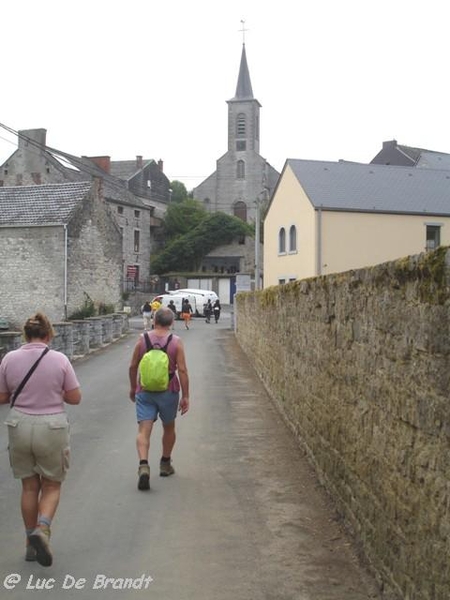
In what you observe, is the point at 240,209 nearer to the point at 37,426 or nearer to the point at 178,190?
the point at 178,190

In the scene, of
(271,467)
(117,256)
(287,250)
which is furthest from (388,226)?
(271,467)

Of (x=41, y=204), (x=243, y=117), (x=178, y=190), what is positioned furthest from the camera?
(x=178, y=190)

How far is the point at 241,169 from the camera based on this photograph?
91.6 m

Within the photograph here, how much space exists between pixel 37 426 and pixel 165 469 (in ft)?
8.91

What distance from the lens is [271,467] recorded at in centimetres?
771

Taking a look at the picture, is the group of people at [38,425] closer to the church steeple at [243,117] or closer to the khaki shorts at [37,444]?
the khaki shorts at [37,444]

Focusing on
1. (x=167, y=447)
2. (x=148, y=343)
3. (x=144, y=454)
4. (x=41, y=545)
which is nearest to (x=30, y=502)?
(x=41, y=545)

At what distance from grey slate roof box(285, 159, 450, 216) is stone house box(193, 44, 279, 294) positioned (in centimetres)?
4238

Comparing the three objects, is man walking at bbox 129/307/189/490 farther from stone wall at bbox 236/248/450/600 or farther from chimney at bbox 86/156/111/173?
chimney at bbox 86/156/111/173

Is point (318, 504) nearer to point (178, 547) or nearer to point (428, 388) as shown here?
point (178, 547)

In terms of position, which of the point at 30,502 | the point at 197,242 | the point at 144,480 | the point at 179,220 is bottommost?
the point at 144,480

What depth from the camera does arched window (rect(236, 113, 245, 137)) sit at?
9344cm

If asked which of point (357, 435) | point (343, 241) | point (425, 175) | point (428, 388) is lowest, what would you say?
point (357, 435)

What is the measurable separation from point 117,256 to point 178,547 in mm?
36031
